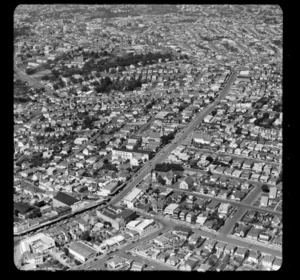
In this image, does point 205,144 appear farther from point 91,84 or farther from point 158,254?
point 91,84

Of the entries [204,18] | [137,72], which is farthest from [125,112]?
[204,18]

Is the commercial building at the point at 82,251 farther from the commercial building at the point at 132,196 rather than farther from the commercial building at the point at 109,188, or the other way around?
the commercial building at the point at 109,188

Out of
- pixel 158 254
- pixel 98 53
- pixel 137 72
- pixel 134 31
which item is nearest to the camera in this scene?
pixel 158 254

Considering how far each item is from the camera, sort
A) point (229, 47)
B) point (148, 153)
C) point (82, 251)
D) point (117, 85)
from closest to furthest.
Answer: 1. point (82, 251)
2. point (148, 153)
3. point (117, 85)
4. point (229, 47)

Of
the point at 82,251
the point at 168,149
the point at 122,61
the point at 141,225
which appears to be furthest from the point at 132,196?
the point at 122,61

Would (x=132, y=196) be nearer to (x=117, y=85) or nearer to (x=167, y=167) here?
(x=167, y=167)

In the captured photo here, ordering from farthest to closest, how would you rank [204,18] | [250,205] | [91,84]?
[204,18] < [91,84] < [250,205]

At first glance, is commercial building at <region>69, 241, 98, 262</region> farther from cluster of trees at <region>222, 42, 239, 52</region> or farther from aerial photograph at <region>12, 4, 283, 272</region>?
cluster of trees at <region>222, 42, 239, 52</region>

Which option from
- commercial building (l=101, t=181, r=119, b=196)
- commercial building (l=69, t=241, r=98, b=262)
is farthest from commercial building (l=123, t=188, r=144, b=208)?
commercial building (l=69, t=241, r=98, b=262)
